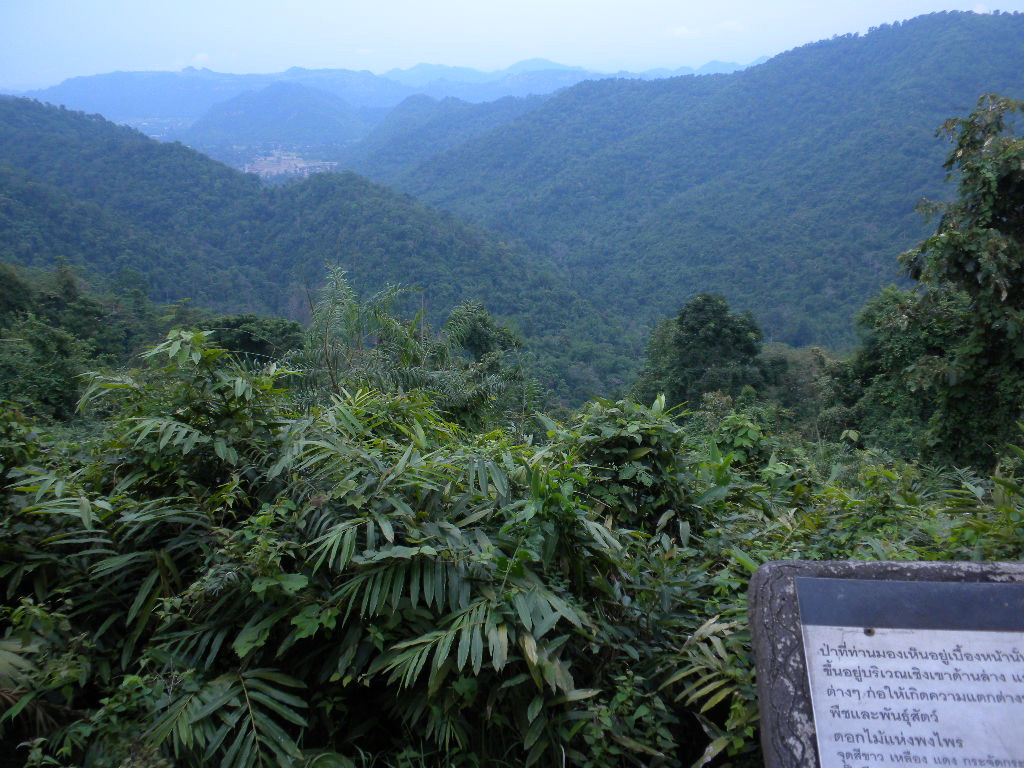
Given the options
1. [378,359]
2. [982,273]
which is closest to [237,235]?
[378,359]

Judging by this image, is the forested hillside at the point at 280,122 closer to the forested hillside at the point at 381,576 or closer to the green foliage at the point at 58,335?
the green foliage at the point at 58,335

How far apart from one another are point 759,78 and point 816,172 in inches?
1480

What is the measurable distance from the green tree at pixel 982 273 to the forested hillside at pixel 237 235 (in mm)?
21781

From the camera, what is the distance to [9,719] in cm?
196

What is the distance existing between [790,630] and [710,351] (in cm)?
1908

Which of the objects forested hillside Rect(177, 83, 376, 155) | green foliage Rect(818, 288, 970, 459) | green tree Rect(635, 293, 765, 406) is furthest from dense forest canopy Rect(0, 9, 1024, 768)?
forested hillside Rect(177, 83, 376, 155)

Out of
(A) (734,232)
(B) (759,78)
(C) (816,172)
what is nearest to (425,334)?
(A) (734,232)

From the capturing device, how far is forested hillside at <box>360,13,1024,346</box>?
54.0 meters

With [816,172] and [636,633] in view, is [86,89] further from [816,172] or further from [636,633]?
[636,633]

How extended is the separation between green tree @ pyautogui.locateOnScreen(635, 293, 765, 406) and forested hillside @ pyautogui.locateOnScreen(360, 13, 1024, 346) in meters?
23.5

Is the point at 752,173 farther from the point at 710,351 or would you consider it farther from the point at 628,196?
the point at 710,351

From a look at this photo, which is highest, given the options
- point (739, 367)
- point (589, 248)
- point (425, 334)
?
point (425, 334)

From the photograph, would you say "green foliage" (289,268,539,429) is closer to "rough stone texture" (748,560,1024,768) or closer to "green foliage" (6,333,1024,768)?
"green foliage" (6,333,1024,768)

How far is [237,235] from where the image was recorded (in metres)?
53.1
